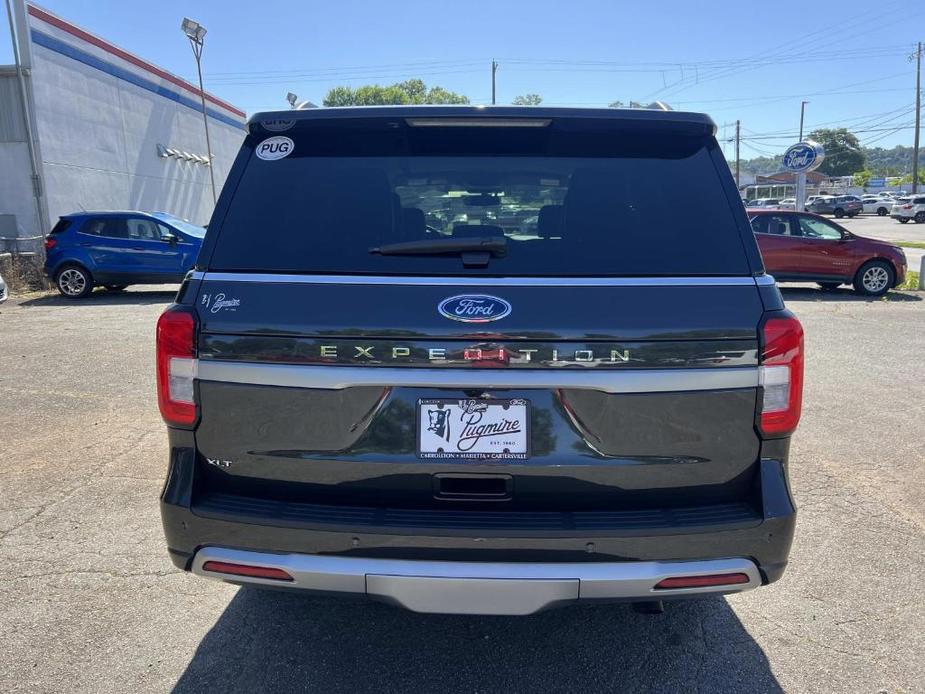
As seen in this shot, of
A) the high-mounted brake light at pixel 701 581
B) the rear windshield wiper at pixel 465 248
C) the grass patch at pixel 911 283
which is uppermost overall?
the rear windshield wiper at pixel 465 248

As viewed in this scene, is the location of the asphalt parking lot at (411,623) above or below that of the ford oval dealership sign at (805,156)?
below

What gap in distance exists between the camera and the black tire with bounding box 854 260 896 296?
14.2 metres

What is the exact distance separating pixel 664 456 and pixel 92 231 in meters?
14.5

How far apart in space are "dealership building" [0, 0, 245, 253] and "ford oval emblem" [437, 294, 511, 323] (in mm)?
17879

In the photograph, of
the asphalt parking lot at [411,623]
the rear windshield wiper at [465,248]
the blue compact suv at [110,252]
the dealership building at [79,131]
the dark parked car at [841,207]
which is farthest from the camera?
the dark parked car at [841,207]

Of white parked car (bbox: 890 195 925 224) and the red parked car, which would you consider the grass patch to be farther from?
white parked car (bbox: 890 195 925 224)

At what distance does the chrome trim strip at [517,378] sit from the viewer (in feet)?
7.50

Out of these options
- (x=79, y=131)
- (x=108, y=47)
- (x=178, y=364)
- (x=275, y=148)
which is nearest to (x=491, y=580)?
(x=178, y=364)

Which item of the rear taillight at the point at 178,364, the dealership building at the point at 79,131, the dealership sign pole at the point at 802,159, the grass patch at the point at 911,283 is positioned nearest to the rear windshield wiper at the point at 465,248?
the rear taillight at the point at 178,364

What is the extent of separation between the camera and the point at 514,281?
92.4 inches

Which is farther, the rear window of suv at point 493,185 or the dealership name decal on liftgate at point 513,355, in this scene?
the rear window of suv at point 493,185

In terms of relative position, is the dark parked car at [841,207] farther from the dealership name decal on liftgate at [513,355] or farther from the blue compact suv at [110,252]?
the dealership name decal on liftgate at [513,355]

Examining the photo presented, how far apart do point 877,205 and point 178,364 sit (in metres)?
65.0

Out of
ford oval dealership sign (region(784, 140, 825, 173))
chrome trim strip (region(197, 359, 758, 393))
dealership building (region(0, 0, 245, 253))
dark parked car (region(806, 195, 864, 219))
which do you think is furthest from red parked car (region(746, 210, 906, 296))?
dark parked car (region(806, 195, 864, 219))
